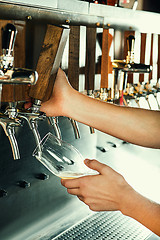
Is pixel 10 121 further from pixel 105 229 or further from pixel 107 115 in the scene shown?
pixel 105 229

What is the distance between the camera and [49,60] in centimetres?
114

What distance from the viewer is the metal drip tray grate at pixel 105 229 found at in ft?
5.20

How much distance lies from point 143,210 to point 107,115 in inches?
18.5

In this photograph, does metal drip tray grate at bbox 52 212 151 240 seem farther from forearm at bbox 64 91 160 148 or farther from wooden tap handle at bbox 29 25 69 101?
wooden tap handle at bbox 29 25 69 101

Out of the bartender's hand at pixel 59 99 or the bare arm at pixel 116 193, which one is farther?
the bartender's hand at pixel 59 99

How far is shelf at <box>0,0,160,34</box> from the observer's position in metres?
1.24

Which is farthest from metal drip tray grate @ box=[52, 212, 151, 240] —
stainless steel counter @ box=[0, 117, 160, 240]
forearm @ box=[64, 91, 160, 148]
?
forearm @ box=[64, 91, 160, 148]

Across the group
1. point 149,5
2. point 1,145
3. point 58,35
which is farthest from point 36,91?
point 149,5

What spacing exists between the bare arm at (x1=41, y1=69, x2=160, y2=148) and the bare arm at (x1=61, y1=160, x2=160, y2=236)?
0.34m

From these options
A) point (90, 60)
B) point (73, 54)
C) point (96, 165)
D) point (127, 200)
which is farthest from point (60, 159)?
point (90, 60)

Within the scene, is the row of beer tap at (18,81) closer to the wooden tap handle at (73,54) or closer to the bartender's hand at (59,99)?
the bartender's hand at (59,99)

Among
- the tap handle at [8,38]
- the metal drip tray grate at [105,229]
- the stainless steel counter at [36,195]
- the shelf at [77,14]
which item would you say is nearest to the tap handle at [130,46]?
the shelf at [77,14]

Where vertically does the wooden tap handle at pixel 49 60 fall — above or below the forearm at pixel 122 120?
above

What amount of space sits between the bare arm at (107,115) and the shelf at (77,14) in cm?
27
